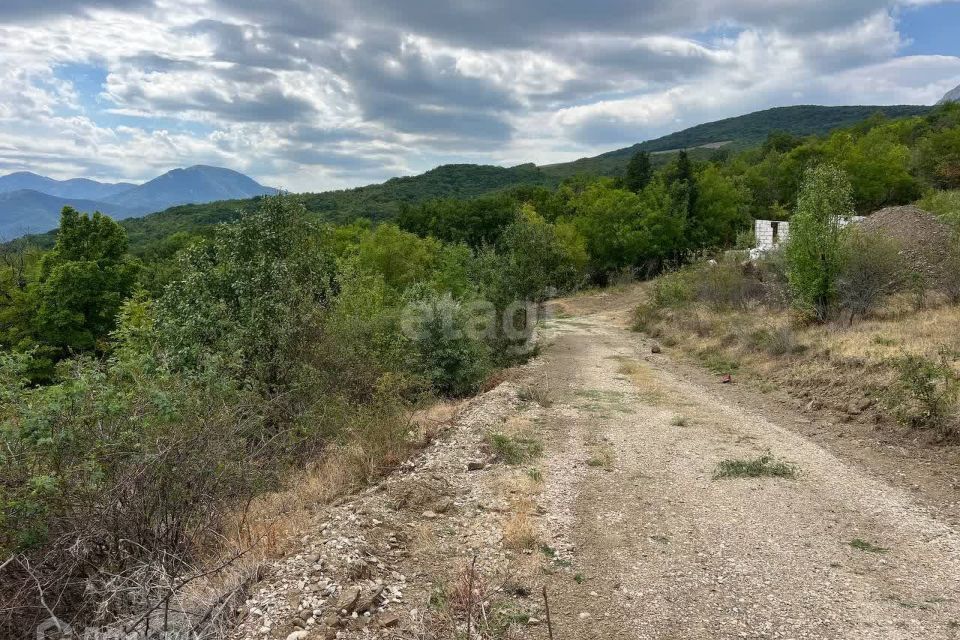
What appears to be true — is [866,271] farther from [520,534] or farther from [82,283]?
[82,283]

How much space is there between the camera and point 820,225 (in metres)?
16.4

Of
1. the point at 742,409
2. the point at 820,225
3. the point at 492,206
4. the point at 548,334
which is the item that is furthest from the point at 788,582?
the point at 492,206

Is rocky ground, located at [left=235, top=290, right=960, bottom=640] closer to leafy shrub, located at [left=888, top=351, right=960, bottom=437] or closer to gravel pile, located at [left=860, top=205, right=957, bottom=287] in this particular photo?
leafy shrub, located at [left=888, top=351, right=960, bottom=437]

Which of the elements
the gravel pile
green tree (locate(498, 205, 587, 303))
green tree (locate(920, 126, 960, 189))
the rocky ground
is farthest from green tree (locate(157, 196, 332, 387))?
green tree (locate(920, 126, 960, 189))

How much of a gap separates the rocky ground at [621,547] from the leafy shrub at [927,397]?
1.26 meters

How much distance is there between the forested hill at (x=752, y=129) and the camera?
507 feet

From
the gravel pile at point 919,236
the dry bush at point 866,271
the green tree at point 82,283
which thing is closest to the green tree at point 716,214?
the gravel pile at point 919,236

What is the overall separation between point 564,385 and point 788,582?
10165mm

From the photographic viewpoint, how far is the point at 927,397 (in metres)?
9.59

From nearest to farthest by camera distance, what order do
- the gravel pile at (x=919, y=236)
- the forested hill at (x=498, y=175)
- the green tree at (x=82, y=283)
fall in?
the gravel pile at (x=919, y=236) → the green tree at (x=82, y=283) → the forested hill at (x=498, y=175)

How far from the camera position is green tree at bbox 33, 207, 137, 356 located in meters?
28.5

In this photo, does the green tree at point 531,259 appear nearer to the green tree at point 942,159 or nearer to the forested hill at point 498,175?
the green tree at point 942,159

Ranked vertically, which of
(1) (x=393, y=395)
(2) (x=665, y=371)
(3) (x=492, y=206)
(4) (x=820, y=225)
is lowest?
(2) (x=665, y=371)

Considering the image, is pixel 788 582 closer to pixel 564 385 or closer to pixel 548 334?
pixel 564 385
